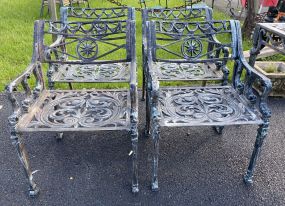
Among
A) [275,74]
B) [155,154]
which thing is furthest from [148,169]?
[275,74]

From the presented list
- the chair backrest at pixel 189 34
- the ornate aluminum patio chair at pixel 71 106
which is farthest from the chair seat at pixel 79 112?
the chair backrest at pixel 189 34

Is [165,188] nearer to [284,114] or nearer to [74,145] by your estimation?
[74,145]

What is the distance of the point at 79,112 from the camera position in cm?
233

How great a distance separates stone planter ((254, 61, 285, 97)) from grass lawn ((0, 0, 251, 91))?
4.98 ft

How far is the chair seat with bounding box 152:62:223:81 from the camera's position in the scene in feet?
9.53

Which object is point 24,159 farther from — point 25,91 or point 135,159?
point 135,159

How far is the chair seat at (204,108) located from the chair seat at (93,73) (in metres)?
0.54

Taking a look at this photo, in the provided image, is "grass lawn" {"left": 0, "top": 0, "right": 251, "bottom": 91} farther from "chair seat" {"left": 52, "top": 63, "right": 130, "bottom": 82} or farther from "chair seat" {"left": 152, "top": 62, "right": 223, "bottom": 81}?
"chair seat" {"left": 152, "top": 62, "right": 223, "bottom": 81}

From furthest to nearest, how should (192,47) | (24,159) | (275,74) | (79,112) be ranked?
1. (275,74)
2. (192,47)
3. (79,112)
4. (24,159)

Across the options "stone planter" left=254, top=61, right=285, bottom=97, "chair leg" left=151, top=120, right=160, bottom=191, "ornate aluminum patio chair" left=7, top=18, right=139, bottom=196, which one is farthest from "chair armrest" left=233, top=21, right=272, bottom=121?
"stone planter" left=254, top=61, right=285, bottom=97

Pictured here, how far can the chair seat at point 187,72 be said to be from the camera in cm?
291

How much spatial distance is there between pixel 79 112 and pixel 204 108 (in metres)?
1.01

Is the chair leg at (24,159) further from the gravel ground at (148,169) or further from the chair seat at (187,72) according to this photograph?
the chair seat at (187,72)

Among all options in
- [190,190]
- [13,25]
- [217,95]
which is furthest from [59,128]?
[13,25]
